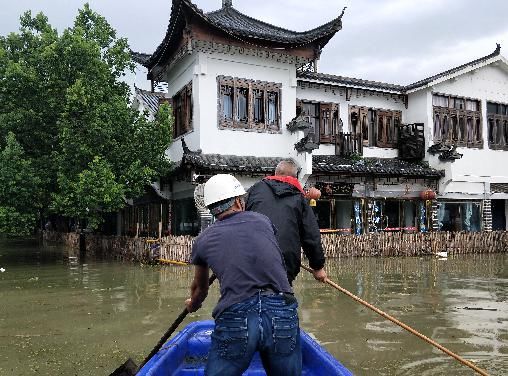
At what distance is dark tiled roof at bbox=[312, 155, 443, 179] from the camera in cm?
1759

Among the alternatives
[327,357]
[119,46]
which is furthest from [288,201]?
[119,46]

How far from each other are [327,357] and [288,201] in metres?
1.26

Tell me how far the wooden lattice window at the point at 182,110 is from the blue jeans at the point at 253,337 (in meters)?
14.2

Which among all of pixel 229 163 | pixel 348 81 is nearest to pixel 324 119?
pixel 348 81

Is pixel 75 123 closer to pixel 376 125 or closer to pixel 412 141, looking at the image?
pixel 376 125

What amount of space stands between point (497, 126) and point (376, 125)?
19.3ft

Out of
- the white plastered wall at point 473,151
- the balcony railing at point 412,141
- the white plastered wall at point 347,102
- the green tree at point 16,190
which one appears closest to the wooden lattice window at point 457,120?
the white plastered wall at point 473,151

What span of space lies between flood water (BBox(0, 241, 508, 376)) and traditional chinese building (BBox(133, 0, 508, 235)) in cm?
420

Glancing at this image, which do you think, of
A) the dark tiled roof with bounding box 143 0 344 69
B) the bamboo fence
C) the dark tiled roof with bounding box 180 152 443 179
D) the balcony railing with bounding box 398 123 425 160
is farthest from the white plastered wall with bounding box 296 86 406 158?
the bamboo fence

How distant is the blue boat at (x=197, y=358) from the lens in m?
3.77

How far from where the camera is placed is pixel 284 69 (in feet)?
56.2

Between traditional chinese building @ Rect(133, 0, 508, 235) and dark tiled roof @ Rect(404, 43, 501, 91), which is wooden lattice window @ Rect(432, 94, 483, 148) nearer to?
traditional chinese building @ Rect(133, 0, 508, 235)

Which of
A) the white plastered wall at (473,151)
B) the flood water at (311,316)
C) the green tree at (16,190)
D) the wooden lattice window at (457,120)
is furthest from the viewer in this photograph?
the wooden lattice window at (457,120)

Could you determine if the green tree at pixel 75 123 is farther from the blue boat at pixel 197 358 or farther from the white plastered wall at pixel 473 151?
the white plastered wall at pixel 473 151
